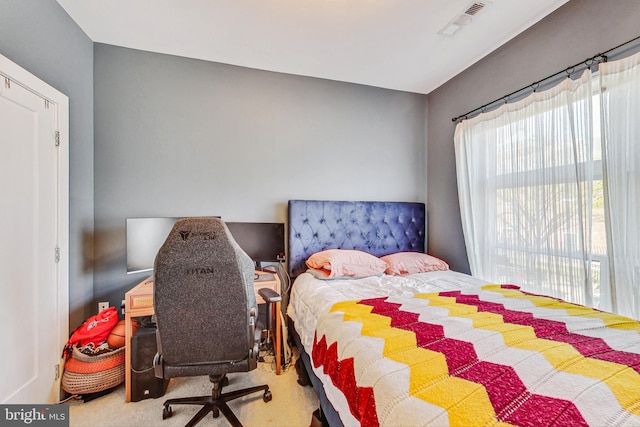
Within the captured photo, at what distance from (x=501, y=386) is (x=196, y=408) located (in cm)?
183

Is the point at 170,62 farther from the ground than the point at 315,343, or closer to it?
farther from the ground

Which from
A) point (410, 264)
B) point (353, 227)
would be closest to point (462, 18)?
point (353, 227)

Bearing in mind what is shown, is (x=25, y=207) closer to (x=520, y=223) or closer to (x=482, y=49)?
(x=520, y=223)

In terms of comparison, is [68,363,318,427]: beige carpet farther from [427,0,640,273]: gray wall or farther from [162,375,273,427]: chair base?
[427,0,640,273]: gray wall

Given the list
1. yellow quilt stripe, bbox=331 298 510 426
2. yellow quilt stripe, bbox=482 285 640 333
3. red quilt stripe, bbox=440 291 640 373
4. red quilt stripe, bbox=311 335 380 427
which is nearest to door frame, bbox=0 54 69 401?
red quilt stripe, bbox=311 335 380 427

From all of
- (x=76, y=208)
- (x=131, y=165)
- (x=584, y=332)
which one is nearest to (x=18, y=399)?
(x=76, y=208)

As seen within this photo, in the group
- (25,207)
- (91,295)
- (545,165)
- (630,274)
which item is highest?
(545,165)

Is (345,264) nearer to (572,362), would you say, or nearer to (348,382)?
(348,382)

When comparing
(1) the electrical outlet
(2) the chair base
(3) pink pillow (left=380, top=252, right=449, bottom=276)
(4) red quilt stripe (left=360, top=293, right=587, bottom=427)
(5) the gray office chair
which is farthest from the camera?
(3) pink pillow (left=380, top=252, right=449, bottom=276)

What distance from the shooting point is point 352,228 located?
2799 millimetres

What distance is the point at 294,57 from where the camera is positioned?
2.43 m

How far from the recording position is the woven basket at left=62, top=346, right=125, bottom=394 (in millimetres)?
1759

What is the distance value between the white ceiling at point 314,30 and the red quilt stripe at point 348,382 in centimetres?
222

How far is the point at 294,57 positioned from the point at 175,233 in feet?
6.53
